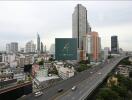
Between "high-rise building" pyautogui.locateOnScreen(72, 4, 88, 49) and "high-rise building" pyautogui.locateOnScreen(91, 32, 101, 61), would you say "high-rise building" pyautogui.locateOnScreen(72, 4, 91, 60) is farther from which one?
"high-rise building" pyautogui.locateOnScreen(91, 32, 101, 61)

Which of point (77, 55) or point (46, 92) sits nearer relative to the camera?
point (46, 92)

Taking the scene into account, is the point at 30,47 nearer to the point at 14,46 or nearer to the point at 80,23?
the point at 14,46

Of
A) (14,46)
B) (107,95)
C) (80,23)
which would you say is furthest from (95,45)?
(14,46)

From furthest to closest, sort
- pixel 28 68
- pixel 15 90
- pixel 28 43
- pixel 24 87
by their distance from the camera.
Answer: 1. pixel 28 43
2. pixel 28 68
3. pixel 24 87
4. pixel 15 90

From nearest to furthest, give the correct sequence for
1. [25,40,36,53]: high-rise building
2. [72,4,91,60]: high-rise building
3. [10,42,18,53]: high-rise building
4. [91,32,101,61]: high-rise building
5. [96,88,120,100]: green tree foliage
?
[96,88,120,100]: green tree foliage, [91,32,101,61]: high-rise building, [72,4,91,60]: high-rise building, [25,40,36,53]: high-rise building, [10,42,18,53]: high-rise building

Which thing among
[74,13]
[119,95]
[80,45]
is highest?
[74,13]

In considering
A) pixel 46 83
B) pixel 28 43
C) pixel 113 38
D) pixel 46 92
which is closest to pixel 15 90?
pixel 46 92

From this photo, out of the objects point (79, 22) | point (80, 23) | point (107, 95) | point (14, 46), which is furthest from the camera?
point (14, 46)

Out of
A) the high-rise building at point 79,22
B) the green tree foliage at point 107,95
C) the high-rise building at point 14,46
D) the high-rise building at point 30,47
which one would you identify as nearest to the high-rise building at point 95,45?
the high-rise building at point 79,22

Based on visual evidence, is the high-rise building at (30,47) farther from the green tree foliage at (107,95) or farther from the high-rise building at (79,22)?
the green tree foliage at (107,95)

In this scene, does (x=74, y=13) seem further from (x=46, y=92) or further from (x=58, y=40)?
(x=46, y=92)

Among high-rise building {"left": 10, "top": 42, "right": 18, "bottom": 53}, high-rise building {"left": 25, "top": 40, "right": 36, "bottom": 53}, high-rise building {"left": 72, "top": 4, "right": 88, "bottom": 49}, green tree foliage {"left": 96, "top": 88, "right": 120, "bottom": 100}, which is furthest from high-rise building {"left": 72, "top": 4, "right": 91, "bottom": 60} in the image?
green tree foliage {"left": 96, "top": 88, "right": 120, "bottom": 100}
